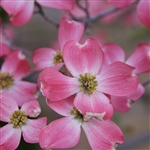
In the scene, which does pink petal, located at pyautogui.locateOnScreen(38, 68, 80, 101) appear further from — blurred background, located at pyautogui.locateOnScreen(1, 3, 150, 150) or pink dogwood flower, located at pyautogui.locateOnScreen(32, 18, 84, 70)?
blurred background, located at pyautogui.locateOnScreen(1, 3, 150, 150)

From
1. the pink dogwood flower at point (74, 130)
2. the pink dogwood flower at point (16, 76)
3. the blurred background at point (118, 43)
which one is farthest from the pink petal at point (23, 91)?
the blurred background at point (118, 43)

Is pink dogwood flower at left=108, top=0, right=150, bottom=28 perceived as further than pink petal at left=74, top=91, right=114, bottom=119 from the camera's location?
Yes

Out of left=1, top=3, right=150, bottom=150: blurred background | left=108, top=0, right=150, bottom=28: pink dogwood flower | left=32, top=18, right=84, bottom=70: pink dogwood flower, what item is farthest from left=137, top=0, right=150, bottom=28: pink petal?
left=1, top=3, right=150, bottom=150: blurred background

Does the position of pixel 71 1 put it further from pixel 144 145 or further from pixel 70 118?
pixel 144 145

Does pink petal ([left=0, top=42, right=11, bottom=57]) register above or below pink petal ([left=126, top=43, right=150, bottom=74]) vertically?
below

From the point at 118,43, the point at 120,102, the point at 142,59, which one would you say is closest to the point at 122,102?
the point at 120,102
